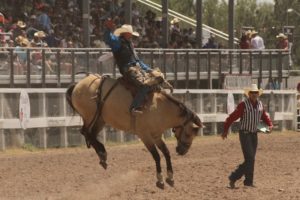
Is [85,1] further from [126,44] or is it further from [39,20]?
[126,44]

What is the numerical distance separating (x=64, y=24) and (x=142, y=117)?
520 inches

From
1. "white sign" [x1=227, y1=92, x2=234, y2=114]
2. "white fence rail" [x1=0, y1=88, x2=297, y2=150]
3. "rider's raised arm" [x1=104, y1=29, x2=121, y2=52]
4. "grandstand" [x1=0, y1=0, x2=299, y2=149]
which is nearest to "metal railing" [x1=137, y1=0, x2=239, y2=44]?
"grandstand" [x1=0, y1=0, x2=299, y2=149]

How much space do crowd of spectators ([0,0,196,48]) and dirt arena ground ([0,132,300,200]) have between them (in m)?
3.79

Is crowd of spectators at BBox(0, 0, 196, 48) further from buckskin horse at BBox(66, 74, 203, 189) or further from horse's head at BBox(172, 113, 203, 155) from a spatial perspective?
horse's head at BBox(172, 113, 203, 155)

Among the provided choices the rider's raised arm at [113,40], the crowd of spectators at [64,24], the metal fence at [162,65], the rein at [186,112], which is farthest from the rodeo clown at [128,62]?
the crowd of spectators at [64,24]

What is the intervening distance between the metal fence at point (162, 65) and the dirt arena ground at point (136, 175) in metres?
1.83

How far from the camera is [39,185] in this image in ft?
48.1

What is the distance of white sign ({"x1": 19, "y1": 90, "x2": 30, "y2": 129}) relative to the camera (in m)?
20.3

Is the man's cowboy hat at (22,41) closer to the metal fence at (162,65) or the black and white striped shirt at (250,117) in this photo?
the metal fence at (162,65)

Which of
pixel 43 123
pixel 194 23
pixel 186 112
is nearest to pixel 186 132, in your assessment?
pixel 186 112

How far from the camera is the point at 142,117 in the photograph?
13.7 metres

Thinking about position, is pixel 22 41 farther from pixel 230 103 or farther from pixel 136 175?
pixel 230 103

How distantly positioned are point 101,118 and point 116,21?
617 inches

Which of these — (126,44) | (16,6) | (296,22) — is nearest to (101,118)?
(126,44)
